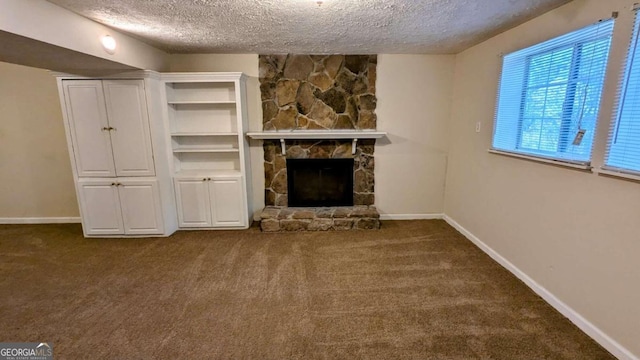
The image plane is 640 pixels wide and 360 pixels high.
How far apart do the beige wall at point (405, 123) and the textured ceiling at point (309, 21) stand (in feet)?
1.23

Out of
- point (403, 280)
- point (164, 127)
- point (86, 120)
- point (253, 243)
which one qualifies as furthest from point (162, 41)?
point (403, 280)

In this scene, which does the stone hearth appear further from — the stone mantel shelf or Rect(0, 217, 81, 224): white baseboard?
Rect(0, 217, 81, 224): white baseboard

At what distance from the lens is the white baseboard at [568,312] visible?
5.81ft

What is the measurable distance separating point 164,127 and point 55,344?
2.45 meters

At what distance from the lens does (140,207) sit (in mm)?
3547

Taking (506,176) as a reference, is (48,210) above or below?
below

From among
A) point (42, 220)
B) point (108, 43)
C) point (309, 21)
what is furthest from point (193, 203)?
point (309, 21)

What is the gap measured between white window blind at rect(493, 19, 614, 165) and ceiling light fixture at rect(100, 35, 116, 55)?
3.74m

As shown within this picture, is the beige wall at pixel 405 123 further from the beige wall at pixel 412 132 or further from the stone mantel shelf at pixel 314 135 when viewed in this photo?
the stone mantel shelf at pixel 314 135

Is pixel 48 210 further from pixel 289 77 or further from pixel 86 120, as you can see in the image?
pixel 289 77

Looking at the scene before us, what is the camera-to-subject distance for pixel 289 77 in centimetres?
389

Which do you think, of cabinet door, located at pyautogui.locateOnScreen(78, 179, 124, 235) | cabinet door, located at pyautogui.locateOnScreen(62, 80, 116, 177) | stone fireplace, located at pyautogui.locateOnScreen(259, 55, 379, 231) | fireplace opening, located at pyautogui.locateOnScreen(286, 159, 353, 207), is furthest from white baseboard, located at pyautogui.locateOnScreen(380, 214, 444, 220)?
cabinet door, located at pyautogui.locateOnScreen(62, 80, 116, 177)

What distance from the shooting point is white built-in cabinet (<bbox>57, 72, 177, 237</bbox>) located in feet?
10.8

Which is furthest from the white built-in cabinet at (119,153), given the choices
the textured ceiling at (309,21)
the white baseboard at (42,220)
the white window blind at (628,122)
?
the white window blind at (628,122)
